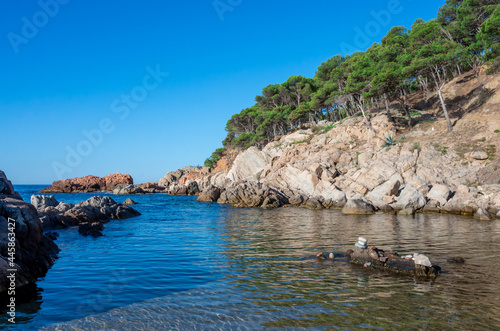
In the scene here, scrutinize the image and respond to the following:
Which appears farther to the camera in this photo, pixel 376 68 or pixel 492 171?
pixel 376 68

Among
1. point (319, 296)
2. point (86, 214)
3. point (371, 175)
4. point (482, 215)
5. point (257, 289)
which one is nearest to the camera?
point (319, 296)

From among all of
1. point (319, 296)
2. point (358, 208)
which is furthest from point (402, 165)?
point (319, 296)

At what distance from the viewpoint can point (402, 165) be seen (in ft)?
123

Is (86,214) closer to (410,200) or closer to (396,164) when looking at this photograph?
(410,200)

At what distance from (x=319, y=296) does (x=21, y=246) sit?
1134cm

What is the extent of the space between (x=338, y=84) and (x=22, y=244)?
59.9 metres

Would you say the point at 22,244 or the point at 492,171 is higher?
the point at 492,171

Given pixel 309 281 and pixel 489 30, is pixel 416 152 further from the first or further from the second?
pixel 309 281

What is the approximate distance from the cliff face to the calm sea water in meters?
14.2

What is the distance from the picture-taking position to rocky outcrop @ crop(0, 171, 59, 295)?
33.3ft

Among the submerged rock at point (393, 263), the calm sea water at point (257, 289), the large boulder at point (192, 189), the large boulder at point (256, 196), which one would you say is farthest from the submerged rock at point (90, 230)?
the large boulder at point (192, 189)

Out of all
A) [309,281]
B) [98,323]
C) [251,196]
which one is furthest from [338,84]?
[98,323]

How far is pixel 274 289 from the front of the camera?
31.9ft

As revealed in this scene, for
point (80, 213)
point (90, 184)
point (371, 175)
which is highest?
point (371, 175)
